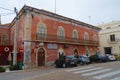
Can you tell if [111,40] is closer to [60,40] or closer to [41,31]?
[60,40]

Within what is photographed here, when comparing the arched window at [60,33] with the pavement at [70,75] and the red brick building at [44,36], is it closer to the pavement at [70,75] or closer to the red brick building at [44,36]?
the red brick building at [44,36]

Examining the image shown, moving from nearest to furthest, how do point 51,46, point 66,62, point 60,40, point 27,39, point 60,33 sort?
point 66,62
point 27,39
point 51,46
point 60,40
point 60,33

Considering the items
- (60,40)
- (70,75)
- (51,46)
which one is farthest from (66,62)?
(70,75)

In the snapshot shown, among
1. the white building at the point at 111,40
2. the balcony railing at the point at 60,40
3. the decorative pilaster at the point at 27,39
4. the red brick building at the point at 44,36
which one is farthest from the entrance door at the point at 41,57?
the white building at the point at 111,40

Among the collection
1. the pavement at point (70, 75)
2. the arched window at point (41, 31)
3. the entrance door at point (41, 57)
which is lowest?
the pavement at point (70, 75)

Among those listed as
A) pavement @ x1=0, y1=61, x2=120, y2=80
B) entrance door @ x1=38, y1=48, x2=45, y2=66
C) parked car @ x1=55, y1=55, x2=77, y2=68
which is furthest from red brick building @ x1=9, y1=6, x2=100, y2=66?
pavement @ x1=0, y1=61, x2=120, y2=80

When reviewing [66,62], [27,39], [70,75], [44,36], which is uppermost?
[44,36]

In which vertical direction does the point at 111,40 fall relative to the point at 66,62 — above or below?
above

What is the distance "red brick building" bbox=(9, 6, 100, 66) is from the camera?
65.7ft

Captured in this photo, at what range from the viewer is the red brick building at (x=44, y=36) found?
789 inches

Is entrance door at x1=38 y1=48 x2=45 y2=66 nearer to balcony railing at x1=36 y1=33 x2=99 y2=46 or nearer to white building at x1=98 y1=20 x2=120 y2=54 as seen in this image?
balcony railing at x1=36 y1=33 x2=99 y2=46

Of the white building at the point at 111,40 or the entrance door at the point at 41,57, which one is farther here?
the white building at the point at 111,40

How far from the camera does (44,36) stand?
2148cm

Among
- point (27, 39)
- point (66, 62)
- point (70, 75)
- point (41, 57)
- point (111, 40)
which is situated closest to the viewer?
point (70, 75)
